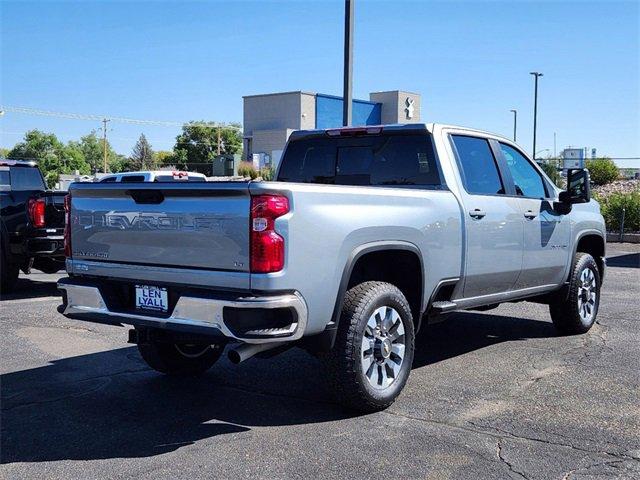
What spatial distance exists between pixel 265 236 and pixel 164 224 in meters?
0.78

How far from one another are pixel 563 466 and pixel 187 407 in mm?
2566

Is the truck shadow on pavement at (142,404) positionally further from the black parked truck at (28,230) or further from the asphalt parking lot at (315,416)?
the black parked truck at (28,230)

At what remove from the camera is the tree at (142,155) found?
8138 cm

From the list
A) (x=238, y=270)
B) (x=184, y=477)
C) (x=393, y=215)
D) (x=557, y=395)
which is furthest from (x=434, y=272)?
(x=184, y=477)

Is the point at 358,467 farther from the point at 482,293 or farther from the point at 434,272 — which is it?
the point at 482,293

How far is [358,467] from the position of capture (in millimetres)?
4035

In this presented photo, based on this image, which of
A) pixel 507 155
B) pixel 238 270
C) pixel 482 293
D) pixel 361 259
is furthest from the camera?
pixel 507 155

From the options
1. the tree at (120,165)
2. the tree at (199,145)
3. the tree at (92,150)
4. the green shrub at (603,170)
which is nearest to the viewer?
the green shrub at (603,170)

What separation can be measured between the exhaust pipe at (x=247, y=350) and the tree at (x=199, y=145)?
248 ft

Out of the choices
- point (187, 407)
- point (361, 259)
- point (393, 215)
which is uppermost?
point (393, 215)

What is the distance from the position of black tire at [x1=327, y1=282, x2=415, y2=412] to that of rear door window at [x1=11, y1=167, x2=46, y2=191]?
8.25m

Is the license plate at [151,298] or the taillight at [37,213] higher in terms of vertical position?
the taillight at [37,213]

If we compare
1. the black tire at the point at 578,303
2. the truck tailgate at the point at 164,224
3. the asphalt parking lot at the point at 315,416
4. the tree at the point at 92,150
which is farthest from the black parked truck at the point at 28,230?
the tree at the point at 92,150

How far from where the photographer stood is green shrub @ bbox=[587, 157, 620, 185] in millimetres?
33969
